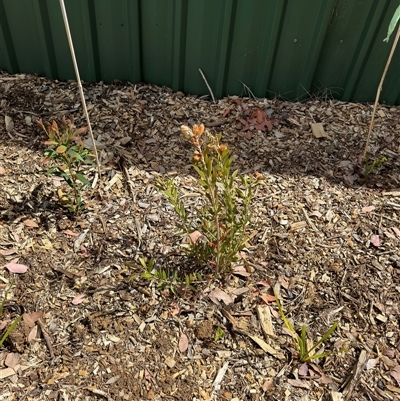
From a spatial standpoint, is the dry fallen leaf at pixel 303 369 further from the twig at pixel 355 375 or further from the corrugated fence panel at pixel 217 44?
the corrugated fence panel at pixel 217 44

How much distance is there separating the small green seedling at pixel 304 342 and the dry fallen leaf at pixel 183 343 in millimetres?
488

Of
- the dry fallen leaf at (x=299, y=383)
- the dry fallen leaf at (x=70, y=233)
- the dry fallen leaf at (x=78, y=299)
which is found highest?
the dry fallen leaf at (x=70, y=233)

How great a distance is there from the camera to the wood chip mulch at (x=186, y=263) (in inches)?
83.4

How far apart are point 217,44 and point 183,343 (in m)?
2.12

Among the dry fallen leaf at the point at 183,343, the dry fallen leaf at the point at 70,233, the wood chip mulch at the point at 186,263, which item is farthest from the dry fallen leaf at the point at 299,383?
the dry fallen leaf at the point at 70,233

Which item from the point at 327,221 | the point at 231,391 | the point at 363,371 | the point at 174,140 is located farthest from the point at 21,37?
the point at 363,371

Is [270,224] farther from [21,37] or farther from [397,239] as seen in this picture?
[21,37]

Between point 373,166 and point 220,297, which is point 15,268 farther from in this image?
point 373,166

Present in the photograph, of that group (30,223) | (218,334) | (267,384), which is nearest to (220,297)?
(218,334)

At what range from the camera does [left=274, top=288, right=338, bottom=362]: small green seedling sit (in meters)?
2.08

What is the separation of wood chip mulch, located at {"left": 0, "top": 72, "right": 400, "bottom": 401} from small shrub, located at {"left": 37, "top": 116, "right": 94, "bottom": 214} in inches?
4.0

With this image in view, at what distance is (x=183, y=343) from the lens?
221cm

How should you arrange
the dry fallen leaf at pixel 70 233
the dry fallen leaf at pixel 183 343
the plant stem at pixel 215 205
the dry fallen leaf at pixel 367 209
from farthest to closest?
the dry fallen leaf at pixel 367 209
the dry fallen leaf at pixel 70 233
the dry fallen leaf at pixel 183 343
the plant stem at pixel 215 205

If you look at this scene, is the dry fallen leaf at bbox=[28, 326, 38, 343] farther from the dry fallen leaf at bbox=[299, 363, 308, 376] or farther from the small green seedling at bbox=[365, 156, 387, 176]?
the small green seedling at bbox=[365, 156, 387, 176]
